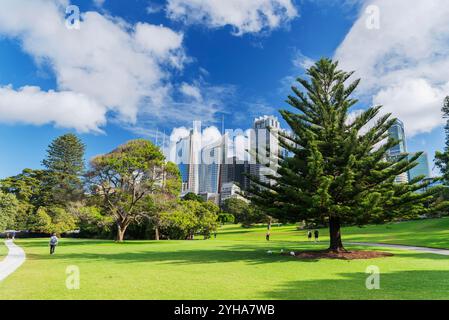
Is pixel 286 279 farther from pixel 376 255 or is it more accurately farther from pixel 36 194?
pixel 36 194

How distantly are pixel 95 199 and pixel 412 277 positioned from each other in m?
31.5

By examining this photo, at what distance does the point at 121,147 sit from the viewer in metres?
36.1

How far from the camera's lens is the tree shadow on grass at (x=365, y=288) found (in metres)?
7.27

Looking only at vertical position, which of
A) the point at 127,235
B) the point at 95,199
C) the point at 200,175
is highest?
the point at 200,175

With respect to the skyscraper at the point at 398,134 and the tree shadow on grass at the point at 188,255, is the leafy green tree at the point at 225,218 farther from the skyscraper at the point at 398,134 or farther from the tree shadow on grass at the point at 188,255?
the tree shadow on grass at the point at 188,255

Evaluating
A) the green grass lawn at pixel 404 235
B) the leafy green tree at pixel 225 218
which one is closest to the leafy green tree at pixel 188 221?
the green grass lawn at pixel 404 235

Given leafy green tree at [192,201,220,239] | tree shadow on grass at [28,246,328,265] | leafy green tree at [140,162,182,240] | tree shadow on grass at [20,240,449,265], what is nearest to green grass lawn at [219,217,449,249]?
leafy green tree at [192,201,220,239]

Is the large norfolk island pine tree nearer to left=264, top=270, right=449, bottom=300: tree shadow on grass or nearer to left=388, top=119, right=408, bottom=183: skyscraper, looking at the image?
left=388, top=119, right=408, bottom=183: skyscraper

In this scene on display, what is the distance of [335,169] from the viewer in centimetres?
1736

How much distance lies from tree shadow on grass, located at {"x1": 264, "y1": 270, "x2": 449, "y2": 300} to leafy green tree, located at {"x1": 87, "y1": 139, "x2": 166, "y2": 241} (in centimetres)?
2663
